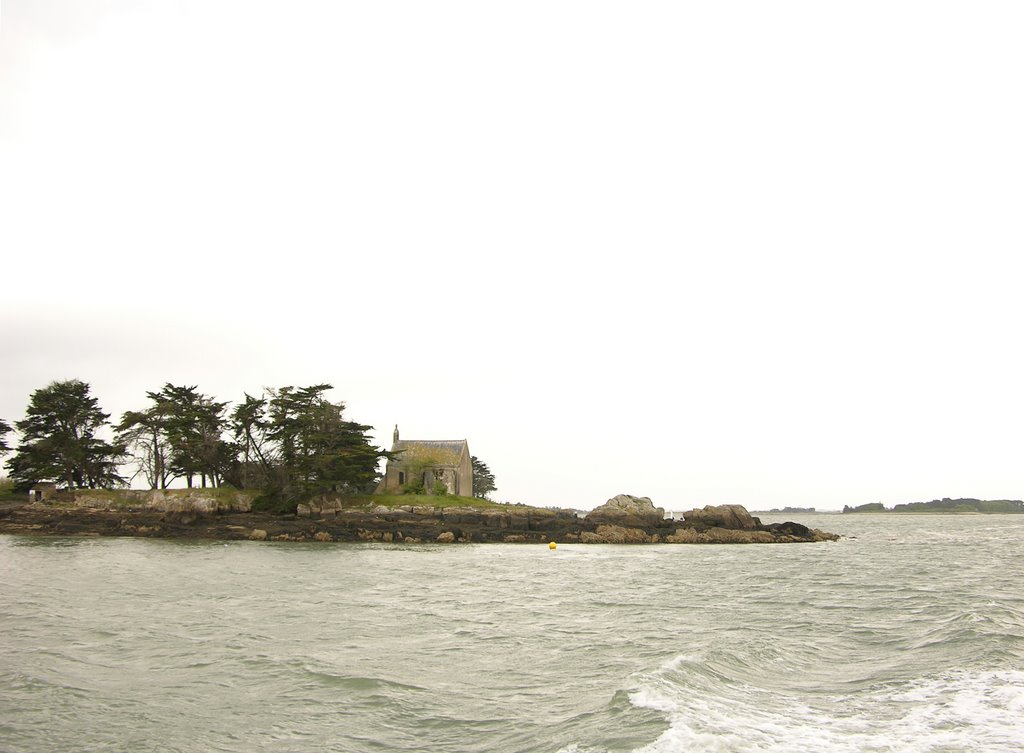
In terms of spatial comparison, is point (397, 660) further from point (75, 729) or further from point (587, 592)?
point (587, 592)

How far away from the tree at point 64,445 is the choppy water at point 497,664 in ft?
116

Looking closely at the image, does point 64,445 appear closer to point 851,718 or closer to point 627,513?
point 627,513

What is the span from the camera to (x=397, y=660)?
40.4 ft

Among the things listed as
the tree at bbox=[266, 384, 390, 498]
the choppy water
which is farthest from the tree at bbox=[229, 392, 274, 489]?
the choppy water

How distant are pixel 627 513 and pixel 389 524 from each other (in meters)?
20.5

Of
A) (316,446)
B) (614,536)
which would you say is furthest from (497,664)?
(316,446)

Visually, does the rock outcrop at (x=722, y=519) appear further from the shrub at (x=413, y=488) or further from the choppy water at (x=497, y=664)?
the choppy water at (x=497, y=664)

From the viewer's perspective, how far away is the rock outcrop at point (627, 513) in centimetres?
5491

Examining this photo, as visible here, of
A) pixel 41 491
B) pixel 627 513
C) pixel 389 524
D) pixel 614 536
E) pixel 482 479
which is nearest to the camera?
pixel 389 524

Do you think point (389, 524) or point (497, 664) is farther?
point (389, 524)

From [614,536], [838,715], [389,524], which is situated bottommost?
[614,536]

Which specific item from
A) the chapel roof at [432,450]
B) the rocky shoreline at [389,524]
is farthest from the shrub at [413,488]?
the rocky shoreline at [389,524]

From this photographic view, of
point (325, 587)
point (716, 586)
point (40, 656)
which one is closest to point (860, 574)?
point (716, 586)

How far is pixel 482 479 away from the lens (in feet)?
362
